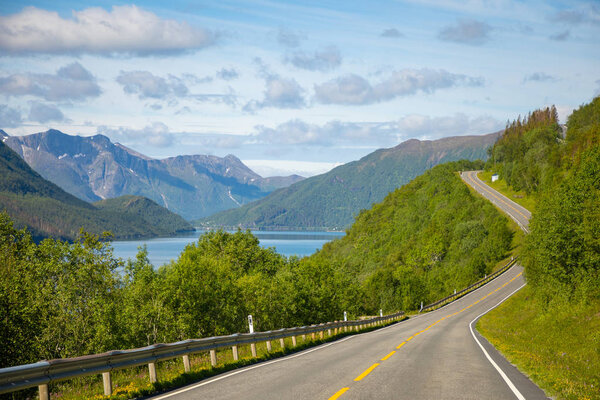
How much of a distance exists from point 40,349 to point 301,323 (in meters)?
32.9

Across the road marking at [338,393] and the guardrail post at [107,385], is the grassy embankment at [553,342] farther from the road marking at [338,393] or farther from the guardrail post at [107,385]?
the guardrail post at [107,385]

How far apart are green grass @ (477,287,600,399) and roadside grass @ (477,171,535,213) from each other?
69.9m

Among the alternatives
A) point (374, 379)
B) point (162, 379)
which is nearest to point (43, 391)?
point (162, 379)

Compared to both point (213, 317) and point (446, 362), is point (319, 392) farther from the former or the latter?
point (213, 317)

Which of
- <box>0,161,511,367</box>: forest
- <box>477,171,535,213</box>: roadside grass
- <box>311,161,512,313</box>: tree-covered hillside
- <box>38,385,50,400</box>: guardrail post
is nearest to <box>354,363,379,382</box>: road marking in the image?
<box>38,385,50,400</box>: guardrail post

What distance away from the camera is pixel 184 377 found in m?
12.8

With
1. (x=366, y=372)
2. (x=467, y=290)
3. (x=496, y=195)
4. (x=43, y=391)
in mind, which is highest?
(x=496, y=195)

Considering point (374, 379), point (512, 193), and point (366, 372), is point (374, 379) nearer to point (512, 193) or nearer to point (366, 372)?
point (366, 372)

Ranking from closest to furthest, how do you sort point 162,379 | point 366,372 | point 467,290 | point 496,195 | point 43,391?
point 43,391 < point 162,379 < point 366,372 < point 467,290 < point 496,195

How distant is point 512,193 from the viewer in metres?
146

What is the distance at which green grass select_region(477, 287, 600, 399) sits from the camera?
1253 centimetres

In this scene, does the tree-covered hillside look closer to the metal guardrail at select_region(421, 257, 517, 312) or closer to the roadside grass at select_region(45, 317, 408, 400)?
the metal guardrail at select_region(421, 257, 517, 312)

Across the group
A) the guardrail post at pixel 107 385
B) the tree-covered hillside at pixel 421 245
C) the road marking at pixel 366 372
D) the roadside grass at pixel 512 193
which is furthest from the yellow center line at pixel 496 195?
the guardrail post at pixel 107 385

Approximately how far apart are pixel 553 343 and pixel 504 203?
108 m
